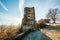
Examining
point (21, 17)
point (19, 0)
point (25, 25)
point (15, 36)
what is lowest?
point (15, 36)

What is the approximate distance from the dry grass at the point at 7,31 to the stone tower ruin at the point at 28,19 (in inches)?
7.7

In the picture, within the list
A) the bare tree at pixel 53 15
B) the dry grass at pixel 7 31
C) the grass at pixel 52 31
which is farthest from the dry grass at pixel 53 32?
the dry grass at pixel 7 31

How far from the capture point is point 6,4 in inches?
117

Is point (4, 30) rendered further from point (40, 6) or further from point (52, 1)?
point (52, 1)

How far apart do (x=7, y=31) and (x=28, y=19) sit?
0.53 metres

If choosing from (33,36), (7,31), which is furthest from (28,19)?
(7,31)

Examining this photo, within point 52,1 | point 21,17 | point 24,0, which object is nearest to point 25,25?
point 21,17

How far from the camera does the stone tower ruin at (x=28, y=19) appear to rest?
285 centimetres

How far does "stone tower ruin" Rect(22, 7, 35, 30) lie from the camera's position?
2.85 m

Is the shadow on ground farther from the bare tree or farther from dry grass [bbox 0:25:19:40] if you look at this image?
the bare tree

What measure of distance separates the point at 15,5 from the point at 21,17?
31 cm

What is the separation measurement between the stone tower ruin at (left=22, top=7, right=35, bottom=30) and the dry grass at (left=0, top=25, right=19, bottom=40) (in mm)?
195

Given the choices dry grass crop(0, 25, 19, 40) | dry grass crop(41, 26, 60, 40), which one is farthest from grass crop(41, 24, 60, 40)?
dry grass crop(0, 25, 19, 40)

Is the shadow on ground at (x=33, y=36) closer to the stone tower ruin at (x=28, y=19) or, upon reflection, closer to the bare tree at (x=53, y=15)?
the stone tower ruin at (x=28, y=19)
